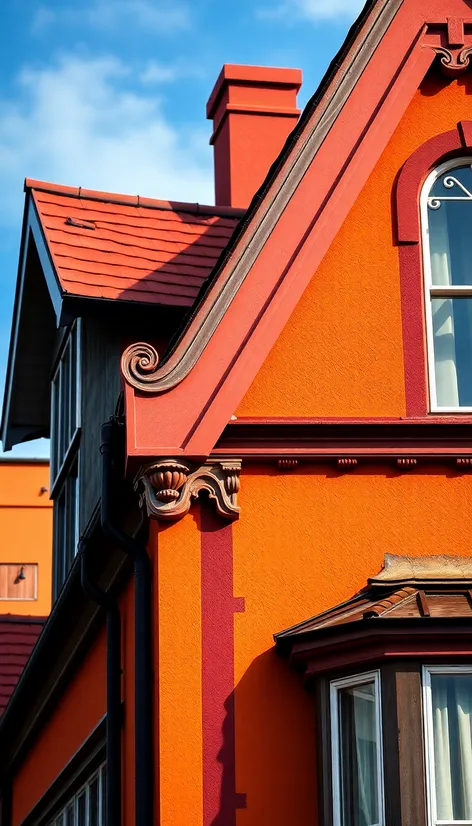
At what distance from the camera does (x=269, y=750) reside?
10633 millimetres

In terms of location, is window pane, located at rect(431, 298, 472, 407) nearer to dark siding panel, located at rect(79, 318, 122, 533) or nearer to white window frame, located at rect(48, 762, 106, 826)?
dark siding panel, located at rect(79, 318, 122, 533)

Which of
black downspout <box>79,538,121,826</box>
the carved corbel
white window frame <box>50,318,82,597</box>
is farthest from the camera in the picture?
white window frame <box>50,318,82,597</box>

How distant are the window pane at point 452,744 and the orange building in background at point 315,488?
14 millimetres

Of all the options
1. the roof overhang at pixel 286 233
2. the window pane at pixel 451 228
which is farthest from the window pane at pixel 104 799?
the window pane at pixel 451 228

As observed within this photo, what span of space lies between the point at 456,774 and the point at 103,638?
420cm

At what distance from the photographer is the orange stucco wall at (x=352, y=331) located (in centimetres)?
1142

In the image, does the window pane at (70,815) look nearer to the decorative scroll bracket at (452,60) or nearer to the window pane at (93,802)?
the window pane at (93,802)

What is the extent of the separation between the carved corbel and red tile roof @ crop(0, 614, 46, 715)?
9.64 meters

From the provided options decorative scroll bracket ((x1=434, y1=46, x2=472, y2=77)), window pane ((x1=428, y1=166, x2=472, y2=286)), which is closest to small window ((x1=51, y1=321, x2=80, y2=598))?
window pane ((x1=428, y1=166, x2=472, y2=286))

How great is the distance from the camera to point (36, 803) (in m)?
17.9

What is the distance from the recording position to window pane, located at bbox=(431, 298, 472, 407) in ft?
38.5

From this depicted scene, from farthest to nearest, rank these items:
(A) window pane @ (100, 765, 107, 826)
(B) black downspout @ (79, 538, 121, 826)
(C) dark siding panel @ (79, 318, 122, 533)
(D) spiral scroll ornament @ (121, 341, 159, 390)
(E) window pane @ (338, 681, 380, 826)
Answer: (C) dark siding panel @ (79, 318, 122, 533)
(A) window pane @ (100, 765, 107, 826)
(B) black downspout @ (79, 538, 121, 826)
(D) spiral scroll ornament @ (121, 341, 159, 390)
(E) window pane @ (338, 681, 380, 826)

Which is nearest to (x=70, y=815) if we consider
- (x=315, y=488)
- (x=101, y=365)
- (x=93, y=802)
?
(x=93, y=802)

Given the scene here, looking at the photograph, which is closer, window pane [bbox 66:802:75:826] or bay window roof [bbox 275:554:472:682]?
bay window roof [bbox 275:554:472:682]
